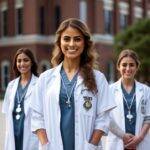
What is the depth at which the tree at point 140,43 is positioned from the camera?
36.8 m

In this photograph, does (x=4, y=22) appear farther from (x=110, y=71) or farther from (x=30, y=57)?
(x=30, y=57)

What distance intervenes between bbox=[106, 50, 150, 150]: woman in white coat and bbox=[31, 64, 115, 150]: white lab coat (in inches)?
57.0

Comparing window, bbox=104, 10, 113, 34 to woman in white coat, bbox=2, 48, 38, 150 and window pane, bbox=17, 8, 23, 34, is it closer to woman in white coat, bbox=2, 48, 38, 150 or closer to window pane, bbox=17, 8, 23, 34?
window pane, bbox=17, 8, 23, 34

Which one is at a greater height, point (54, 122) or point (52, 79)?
point (52, 79)

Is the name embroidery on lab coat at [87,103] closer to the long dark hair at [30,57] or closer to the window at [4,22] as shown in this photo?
the long dark hair at [30,57]

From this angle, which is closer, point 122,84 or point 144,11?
point 122,84

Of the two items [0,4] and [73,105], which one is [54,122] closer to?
[73,105]

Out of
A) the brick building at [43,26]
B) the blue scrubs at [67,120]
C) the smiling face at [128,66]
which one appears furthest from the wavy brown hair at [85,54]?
the brick building at [43,26]

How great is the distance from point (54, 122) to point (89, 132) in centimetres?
29

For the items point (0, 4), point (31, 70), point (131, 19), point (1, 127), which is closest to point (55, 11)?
point (0, 4)

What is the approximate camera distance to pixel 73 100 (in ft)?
15.1

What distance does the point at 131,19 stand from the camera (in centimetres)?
5066

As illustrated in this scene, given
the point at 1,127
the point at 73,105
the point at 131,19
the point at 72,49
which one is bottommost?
the point at 1,127

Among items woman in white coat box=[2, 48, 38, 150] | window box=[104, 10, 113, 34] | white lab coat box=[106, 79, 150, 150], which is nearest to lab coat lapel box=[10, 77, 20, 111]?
woman in white coat box=[2, 48, 38, 150]
